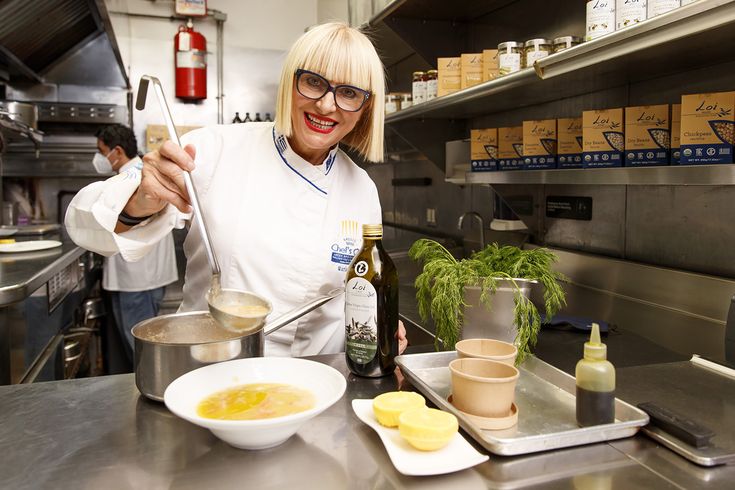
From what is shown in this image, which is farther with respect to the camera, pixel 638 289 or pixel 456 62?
pixel 456 62

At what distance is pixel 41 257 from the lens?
268cm

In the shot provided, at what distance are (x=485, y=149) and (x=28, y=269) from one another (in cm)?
191

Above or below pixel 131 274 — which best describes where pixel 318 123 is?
above

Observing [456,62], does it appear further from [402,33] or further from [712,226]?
[712,226]

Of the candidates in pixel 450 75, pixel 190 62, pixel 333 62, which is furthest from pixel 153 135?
pixel 333 62

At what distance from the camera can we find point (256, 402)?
0.92 m

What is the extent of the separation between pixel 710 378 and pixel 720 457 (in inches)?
16.3

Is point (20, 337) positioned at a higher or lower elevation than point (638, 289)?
lower

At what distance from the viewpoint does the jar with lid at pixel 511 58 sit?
1789mm

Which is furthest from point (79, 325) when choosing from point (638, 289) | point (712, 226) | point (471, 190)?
point (712, 226)

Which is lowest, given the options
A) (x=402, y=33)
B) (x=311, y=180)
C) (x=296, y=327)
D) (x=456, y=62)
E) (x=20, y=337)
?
(x=20, y=337)

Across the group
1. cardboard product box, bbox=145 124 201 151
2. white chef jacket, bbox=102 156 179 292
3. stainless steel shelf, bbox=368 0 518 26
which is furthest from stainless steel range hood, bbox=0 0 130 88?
stainless steel shelf, bbox=368 0 518 26

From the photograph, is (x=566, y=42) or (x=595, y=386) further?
(x=566, y=42)

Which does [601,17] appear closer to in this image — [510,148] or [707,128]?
[707,128]
